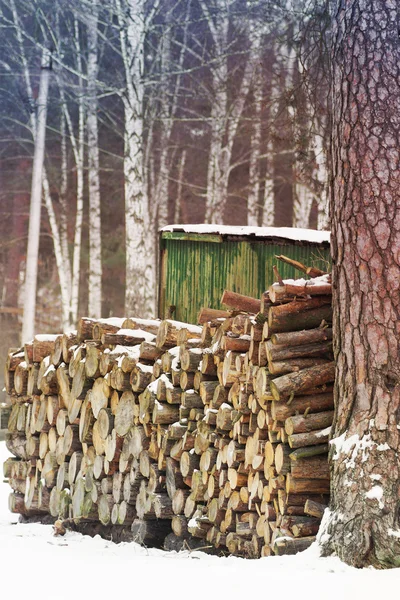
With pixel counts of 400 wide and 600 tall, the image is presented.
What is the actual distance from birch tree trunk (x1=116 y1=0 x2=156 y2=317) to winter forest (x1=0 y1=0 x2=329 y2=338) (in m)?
0.03

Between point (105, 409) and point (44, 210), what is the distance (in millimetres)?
22912

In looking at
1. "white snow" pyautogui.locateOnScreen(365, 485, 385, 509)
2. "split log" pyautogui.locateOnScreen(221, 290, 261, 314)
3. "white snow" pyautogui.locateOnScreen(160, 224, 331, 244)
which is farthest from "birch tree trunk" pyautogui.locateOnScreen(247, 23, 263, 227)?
"white snow" pyautogui.locateOnScreen(365, 485, 385, 509)

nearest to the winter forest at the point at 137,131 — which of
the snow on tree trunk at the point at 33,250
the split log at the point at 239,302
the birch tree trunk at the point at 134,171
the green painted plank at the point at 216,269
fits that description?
the birch tree trunk at the point at 134,171

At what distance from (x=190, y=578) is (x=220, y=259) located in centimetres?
672

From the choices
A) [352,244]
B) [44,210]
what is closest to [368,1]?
[352,244]

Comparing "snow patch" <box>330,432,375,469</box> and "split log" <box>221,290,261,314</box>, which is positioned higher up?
"split log" <box>221,290,261,314</box>

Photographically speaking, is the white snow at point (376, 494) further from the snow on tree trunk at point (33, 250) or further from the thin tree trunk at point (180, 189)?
the thin tree trunk at point (180, 189)

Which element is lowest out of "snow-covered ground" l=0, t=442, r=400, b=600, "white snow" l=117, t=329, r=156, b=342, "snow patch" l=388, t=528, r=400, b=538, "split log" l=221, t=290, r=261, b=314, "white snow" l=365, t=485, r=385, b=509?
"snow-covered ground" l=0, t=442, r=400, b=600

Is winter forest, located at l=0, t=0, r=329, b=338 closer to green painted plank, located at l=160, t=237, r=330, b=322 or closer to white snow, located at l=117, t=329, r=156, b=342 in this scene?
green painted plank, located at l=160, t=237, r=330, b=322

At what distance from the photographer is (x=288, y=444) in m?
6.86

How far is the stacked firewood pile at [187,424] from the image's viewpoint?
6820mm

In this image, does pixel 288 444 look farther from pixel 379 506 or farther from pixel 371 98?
pixel 371 98

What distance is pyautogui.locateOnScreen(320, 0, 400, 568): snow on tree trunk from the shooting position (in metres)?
6.07

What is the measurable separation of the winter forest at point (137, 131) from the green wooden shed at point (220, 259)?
412 centimetres
